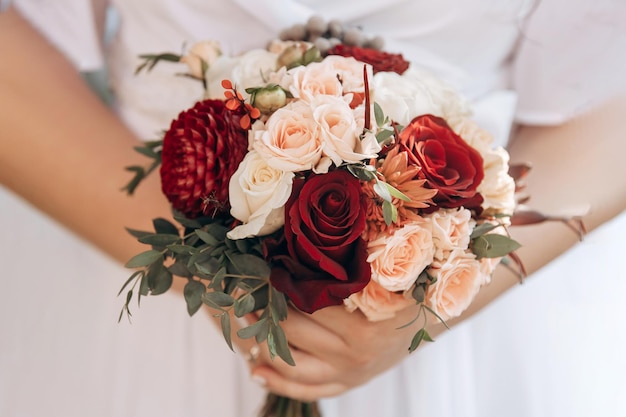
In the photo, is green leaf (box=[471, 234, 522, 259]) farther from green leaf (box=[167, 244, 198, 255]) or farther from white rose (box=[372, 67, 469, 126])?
green leaf (box=[167, 244, 198, 255])

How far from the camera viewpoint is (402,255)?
52 centimetres

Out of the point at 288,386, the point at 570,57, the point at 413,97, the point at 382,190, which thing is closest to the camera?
the point at 382,190

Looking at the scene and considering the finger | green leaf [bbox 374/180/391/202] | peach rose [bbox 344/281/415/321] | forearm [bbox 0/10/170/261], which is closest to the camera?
green leaf [bbox 374/180/391/202]

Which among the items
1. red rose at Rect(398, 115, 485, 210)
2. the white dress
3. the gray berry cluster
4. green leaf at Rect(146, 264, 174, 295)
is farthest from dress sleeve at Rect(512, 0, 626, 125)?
green leaf at Rect(146, 264, 174, 295)

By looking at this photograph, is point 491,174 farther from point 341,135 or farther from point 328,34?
point 328,34

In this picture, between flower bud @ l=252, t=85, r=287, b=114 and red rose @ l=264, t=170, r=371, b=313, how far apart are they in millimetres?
81

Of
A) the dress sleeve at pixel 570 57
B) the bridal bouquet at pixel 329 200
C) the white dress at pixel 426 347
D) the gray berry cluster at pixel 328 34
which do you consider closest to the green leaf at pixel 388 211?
the bridal bouquet at pixel 329 200

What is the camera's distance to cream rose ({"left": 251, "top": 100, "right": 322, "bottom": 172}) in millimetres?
492

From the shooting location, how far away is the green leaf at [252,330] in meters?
0.54

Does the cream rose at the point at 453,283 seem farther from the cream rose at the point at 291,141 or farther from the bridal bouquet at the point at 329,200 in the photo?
the cream rose at the point at 291,141

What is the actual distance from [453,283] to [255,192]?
22 cm

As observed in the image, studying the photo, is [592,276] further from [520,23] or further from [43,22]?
[43,22]

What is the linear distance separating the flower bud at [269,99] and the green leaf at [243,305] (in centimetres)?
18

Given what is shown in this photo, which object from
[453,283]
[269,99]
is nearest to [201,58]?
[269,99]
